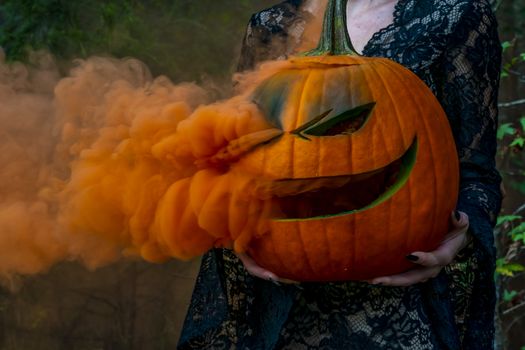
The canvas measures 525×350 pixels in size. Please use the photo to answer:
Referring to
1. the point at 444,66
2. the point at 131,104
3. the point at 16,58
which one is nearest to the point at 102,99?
the point at 131,104

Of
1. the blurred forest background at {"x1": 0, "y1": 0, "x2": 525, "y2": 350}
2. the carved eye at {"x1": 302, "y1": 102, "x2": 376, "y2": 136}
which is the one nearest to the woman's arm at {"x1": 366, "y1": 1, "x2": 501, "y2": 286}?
the carved eye at {"x1": 302, "y1": 102, "x2": 376, "y2": 136}

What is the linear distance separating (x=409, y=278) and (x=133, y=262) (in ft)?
6.93

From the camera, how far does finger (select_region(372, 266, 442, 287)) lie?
4.61 feet

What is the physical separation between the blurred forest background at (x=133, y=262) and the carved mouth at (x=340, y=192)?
179cm

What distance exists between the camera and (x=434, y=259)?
141 centimetres

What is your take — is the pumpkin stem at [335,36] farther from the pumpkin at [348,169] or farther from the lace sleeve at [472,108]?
the lace sleeve at [472,108]

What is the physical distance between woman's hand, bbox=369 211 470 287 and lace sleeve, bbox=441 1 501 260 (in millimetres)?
125

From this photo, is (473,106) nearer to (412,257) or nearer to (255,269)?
(412,257)

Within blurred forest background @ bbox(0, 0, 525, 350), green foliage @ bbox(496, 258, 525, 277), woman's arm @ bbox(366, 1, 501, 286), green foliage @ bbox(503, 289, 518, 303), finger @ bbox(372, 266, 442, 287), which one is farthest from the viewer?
green foliage @ bbox(503, 289, 518, 303)

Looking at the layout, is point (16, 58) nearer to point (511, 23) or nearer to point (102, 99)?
point (102, 99)

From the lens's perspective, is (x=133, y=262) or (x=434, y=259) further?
(x=133, y=262)

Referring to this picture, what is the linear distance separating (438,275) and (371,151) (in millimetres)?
321

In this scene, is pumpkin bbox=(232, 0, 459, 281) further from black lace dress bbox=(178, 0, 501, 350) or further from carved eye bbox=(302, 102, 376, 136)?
black lace dress bbox=(178, 0, 501, 350)

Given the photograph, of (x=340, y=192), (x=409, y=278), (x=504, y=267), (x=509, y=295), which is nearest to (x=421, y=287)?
(x=409, y=278)
